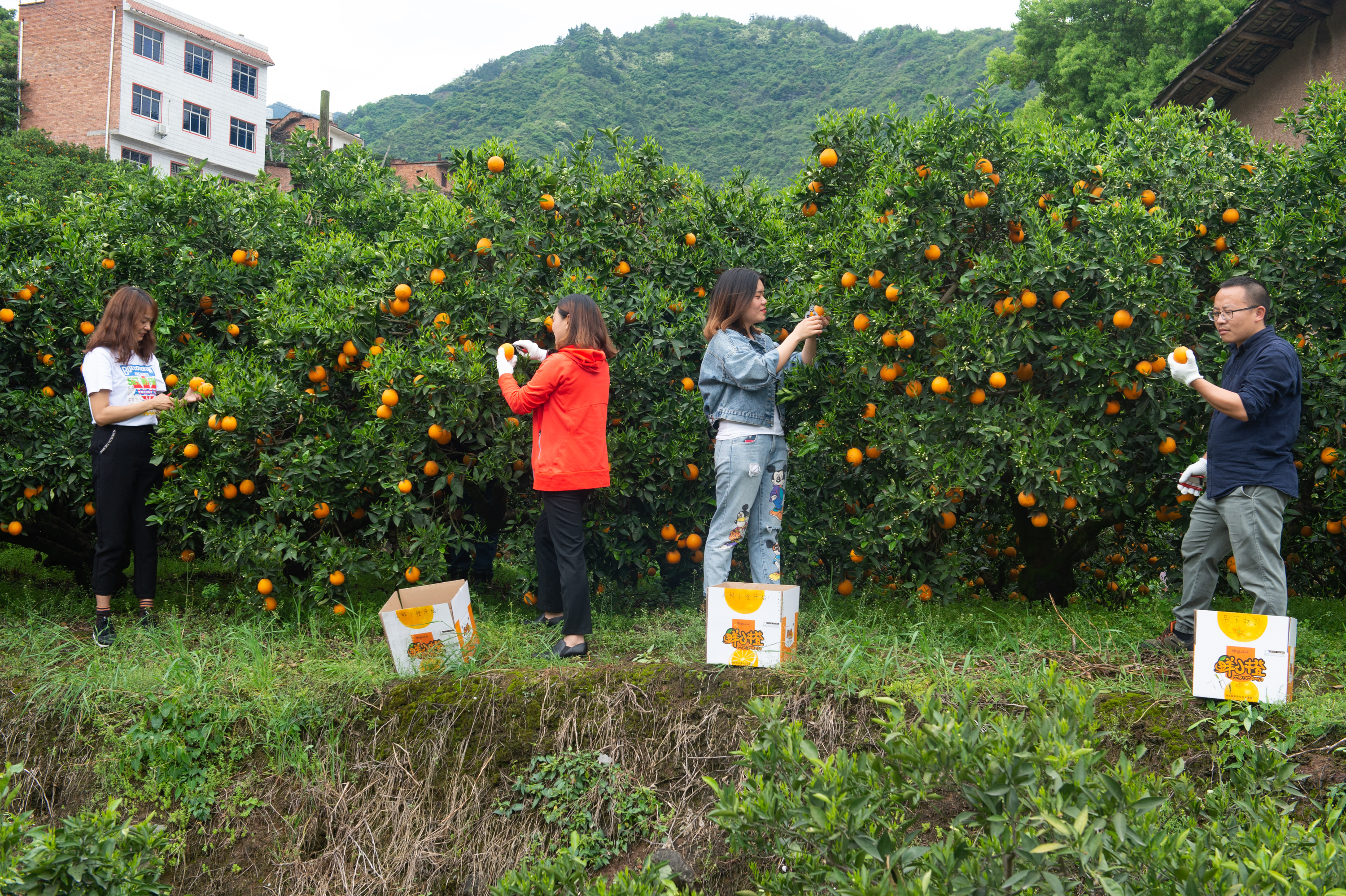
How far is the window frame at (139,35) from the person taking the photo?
28.1 m

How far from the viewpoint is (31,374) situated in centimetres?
502

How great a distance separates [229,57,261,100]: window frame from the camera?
105 ft

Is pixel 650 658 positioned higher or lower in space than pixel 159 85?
lower

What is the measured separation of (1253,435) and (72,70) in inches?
1381

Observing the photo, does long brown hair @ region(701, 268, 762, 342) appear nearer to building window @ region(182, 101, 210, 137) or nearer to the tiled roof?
the tiled roof

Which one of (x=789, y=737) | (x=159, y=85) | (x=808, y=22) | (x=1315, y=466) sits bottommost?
(x=789, y=737)

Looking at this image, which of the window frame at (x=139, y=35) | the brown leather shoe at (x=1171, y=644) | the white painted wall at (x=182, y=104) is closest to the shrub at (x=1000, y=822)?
the brown leather shoe at (x=1171, y=644)

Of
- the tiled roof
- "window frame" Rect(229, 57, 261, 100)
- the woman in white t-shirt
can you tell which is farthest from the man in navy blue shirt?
"window frame" Rect(229, 57, 261, 100)

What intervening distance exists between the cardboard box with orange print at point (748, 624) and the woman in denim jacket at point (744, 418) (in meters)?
0.42

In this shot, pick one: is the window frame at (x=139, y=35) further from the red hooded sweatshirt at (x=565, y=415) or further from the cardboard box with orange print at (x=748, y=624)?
the cardboard box with orange print at (x=748, y=624)

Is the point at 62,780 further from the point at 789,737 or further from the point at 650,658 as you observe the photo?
the point at 789,737

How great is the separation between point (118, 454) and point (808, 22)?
4692 centimetres

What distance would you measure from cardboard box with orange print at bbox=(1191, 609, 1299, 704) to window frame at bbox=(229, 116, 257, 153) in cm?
3678

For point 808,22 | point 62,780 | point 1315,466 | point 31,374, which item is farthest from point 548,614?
point 808,22
